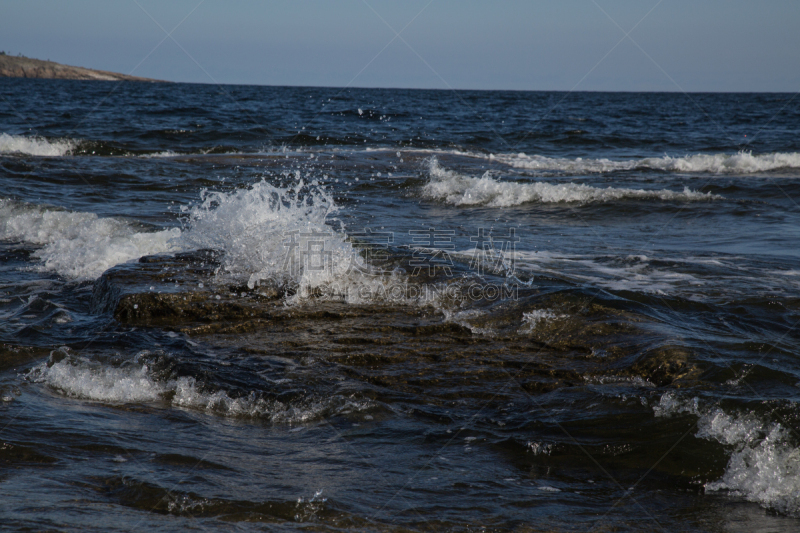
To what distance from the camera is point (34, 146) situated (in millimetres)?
13695

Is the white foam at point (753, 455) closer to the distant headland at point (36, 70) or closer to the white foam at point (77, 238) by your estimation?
the white foam at point (77, 238)

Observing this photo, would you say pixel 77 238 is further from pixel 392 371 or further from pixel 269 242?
pixel 392 371

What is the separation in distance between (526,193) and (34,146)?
36.9ft

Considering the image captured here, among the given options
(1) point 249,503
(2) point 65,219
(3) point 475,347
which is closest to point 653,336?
(3) point 475,347

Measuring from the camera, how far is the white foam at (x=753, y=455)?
8.36 ft

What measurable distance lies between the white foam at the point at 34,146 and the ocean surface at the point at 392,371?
5563 mm

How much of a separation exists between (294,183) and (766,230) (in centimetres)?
765

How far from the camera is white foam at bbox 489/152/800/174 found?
13.5 m

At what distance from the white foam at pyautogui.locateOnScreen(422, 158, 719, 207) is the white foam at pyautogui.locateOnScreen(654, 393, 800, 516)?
23.5ft

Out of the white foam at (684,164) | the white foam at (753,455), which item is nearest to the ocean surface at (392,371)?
the white foam at (753,455)

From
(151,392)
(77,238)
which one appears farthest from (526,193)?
(151,392)

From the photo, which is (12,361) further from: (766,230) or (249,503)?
(766,230)

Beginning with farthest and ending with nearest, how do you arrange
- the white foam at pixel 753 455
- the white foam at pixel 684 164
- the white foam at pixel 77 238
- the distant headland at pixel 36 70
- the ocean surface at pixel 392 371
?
the distant headland at pixel 36 70, the white foam at pixel 684 164, the white foam at pixel 77 238, the white foam at pixel 753 455, the ocean surface at pixel 392 371

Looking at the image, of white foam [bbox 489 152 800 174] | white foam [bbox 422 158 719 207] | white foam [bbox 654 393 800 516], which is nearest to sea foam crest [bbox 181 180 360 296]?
white foam [bbox 654 393 800 516]
